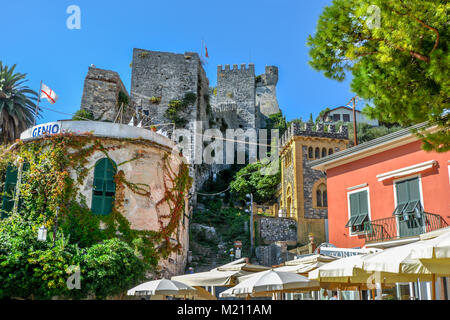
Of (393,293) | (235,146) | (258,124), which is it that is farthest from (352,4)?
(258,124)

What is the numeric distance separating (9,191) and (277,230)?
785 inches

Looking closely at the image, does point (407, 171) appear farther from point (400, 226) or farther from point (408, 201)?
point (400, 226)

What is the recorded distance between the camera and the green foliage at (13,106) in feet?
88.5

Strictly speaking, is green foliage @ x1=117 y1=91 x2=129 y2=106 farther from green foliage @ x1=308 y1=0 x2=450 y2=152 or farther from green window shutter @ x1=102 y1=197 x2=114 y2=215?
green foliage @ x1=308 y1=0 x2=450 y2=152

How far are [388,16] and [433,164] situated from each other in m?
8.93

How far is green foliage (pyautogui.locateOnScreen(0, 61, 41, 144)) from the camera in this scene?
2697 cm

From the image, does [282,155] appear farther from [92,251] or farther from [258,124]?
[92,251]

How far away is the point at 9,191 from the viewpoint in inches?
703

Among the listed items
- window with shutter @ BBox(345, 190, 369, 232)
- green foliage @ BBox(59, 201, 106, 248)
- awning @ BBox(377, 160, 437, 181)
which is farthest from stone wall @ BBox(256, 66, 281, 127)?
green foliage @ BBox(59, 201, 106, 248)

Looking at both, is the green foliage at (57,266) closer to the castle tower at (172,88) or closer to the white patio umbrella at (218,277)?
the white patio umbrella at (218,277)

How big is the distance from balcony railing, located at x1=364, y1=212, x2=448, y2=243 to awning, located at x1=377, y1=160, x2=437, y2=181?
4.93 ft

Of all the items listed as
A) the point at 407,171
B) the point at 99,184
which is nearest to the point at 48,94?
the point at 99,184

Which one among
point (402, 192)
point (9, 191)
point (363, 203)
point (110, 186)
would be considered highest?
point (110, 186)

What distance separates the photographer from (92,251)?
1516cm
